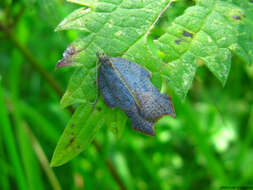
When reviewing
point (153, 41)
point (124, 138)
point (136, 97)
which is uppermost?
point (153, 41)

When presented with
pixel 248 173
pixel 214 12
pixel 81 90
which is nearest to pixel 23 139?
pixel 81 90

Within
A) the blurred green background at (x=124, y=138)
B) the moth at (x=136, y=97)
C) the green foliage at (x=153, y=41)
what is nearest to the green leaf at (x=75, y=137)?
the green foliage at (x=153, y=41)

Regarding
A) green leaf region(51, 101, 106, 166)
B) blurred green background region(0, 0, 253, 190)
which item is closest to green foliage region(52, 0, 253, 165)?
green leaf region(51, 101, 106, 166)

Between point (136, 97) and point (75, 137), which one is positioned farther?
point (136, 97)

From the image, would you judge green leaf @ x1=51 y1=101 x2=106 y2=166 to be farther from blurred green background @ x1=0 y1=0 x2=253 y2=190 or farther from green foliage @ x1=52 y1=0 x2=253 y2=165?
blurred green background @ x1=0 y1=0 x2=253 y2=190

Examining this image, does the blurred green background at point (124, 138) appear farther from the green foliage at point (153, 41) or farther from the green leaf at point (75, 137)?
the green leaf at point (75, 137)

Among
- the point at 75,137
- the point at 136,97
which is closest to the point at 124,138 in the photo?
the point at 136,97

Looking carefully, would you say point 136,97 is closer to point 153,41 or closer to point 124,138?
point 153,41

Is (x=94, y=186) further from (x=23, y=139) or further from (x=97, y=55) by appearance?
(x=97, y=55)
